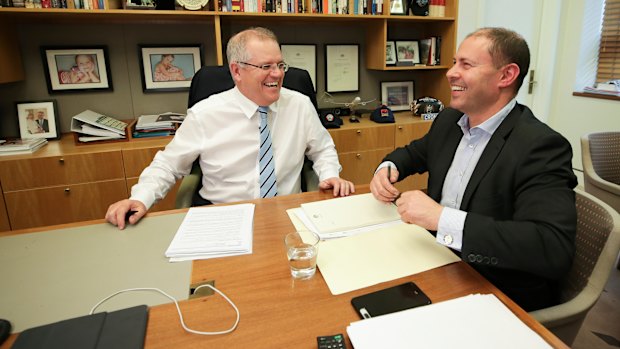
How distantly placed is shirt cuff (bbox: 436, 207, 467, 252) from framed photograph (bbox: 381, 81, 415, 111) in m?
2.71

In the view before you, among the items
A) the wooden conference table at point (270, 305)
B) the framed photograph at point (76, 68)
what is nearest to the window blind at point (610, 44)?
the wooden conference table at point (270, 305)

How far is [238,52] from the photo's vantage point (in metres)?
1.80

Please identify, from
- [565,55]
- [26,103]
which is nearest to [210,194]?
[26,103]

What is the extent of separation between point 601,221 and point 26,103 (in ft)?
10.6

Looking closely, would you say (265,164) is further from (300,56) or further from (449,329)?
(300,56)

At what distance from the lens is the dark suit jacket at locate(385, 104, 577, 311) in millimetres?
956

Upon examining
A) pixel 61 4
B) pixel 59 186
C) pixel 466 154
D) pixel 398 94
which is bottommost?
pixel 59 186

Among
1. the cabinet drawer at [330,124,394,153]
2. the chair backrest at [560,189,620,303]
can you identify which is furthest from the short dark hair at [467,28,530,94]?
the cabinet drawer at [330,124,394,153]

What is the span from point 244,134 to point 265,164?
0.57 ft

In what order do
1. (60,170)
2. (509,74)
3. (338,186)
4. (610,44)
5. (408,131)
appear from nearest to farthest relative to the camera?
(509,74), (338,186), (60,170), (408,131), (610,44)

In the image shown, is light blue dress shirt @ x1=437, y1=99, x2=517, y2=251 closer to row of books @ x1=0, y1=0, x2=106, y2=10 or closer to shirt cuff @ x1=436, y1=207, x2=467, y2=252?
shirt cuff @ x1=436, y1=207, x2=467, y2=252

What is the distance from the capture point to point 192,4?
8.50 ft

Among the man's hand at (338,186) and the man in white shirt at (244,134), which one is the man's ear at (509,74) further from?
the man in white shirt at (244,134)

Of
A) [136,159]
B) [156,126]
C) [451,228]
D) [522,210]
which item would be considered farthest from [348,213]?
[156,126]
